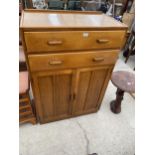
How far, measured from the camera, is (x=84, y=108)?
1.55m

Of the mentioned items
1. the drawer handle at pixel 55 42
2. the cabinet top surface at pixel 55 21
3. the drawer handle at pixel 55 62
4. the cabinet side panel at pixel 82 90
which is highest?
the cabinet top surface at pixel 55 21

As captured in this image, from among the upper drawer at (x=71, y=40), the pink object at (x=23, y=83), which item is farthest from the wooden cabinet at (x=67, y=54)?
the pink object at (x=23, y=83)

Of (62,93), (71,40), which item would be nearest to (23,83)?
(62,93)

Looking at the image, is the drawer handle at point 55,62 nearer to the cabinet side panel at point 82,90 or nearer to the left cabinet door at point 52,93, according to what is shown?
the left cabinet door at point 52,93

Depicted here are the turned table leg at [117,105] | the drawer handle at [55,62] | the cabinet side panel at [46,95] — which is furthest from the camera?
the turned table leg at [117,105]

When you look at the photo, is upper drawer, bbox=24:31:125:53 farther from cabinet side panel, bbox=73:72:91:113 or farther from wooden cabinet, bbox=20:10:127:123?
cabinet side panel, bbox=73:72:91:113

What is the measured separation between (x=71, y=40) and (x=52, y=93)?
511 millimetres

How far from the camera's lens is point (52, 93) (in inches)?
48.0

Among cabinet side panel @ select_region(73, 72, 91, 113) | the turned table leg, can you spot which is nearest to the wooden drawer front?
cabinet side panel @ select_region(73, 72, 91, 113)

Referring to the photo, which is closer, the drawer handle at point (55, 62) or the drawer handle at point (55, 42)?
the drawer handle at point (55, 42)

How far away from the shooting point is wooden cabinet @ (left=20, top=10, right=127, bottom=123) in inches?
35.4

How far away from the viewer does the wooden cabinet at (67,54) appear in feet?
2.95

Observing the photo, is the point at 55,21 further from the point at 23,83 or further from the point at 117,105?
the point at 117,105
